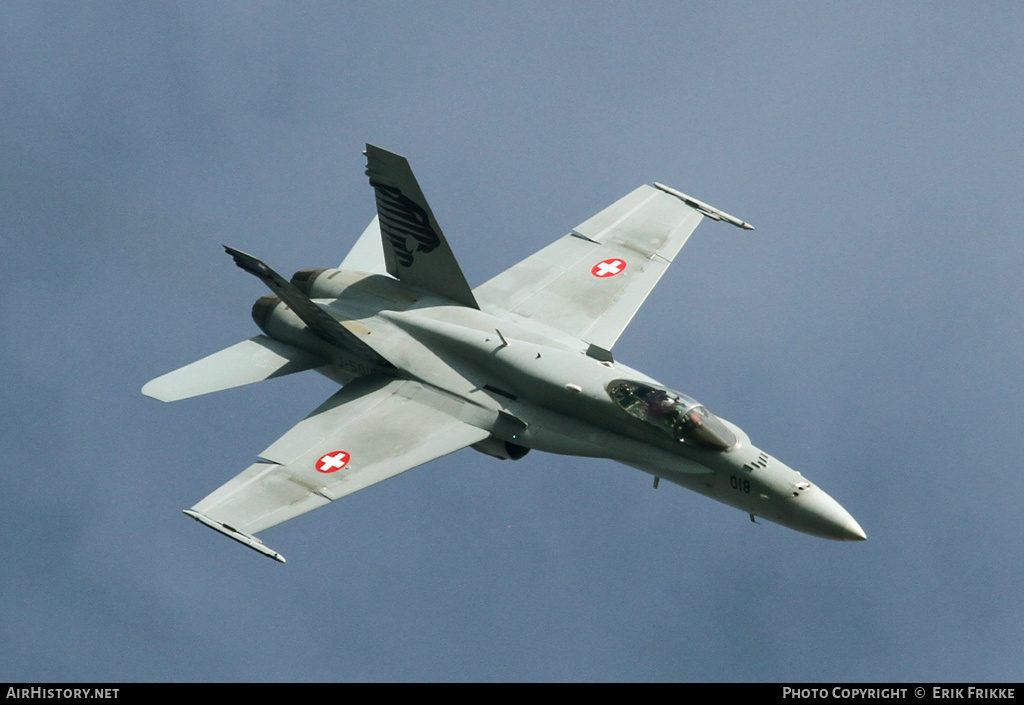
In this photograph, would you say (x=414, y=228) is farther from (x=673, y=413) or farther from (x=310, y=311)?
(x=673, y=413)

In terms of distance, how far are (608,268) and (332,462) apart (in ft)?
34.0

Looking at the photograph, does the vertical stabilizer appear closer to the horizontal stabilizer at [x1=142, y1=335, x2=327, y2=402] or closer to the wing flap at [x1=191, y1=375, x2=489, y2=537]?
the wing flap at [x1=191, y1=375, x2=489, y2=537]

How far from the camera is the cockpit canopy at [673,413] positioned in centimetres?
3180

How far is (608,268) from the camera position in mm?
39125

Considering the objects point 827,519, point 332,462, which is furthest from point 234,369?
point 827,519

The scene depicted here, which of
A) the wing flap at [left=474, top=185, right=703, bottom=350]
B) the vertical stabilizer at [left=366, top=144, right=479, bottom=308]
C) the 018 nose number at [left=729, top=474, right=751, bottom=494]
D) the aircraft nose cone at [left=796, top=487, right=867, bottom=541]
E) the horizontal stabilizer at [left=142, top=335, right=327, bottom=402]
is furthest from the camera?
the wing flap at [left=474, top=185, right=703, bottom=350]

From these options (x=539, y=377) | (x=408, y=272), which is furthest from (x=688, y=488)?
(x=408, y=272)

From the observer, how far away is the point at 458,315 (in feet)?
118

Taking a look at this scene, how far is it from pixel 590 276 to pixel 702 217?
195 inches

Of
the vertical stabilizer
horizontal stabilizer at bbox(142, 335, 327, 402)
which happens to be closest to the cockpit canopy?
the vertical stabilizer

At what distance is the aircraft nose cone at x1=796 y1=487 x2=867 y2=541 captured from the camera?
30.9m

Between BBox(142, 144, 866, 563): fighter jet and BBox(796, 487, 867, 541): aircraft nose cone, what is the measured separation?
0.03 m

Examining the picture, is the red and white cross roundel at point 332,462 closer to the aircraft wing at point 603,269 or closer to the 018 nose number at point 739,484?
the aircraft wing at point 603,269

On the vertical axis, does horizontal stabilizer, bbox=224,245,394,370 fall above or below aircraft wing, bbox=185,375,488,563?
above
